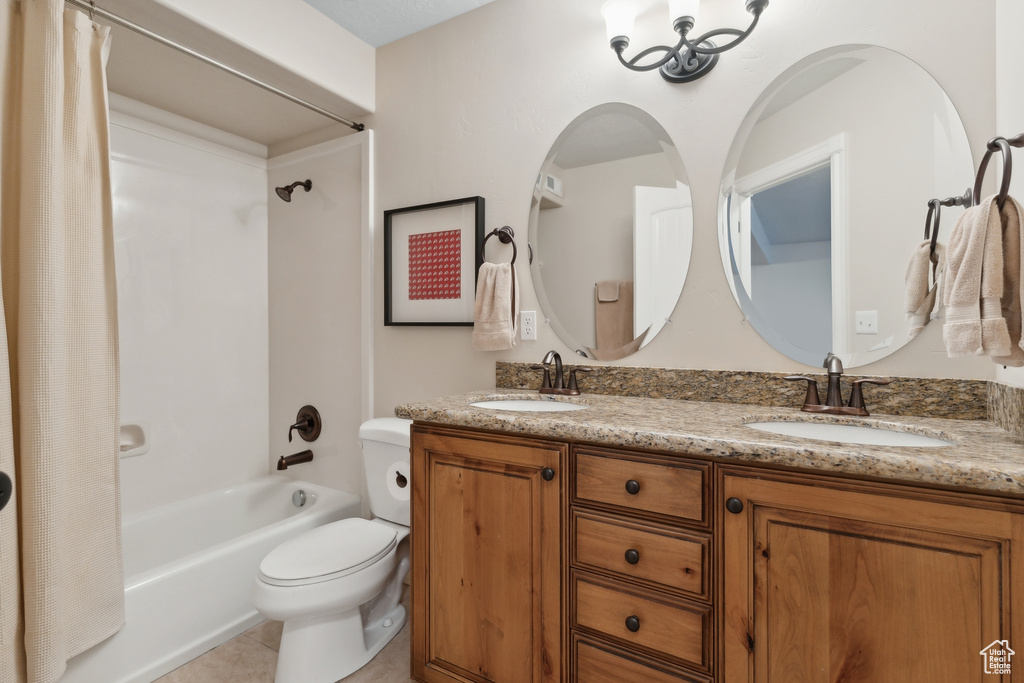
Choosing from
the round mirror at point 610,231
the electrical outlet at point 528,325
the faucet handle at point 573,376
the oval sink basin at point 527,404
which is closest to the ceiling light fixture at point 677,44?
the round mirror at point 610,231

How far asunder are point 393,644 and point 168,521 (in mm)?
1282

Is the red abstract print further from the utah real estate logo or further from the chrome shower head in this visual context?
the utah real estate logo

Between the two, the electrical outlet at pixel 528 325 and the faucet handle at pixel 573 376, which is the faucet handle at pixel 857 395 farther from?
the electrical outlet at pixel 528 325

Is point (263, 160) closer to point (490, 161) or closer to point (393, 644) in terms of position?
point (490, 161)

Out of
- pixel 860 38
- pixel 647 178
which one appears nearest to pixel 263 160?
pixel 647 178

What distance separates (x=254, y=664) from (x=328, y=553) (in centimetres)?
51

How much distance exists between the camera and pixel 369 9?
6.55 feet

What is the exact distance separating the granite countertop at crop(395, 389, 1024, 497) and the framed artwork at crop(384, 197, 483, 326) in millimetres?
671

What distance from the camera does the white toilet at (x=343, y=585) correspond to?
1.46 metres

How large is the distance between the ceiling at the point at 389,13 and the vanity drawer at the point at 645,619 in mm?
2183

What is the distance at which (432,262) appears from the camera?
2.12 metres

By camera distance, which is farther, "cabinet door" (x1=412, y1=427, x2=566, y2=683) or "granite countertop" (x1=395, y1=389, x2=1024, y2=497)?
"cabinet door" (x1=412, y1=427, x2=566, y2=683)

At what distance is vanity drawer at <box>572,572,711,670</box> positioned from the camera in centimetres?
102

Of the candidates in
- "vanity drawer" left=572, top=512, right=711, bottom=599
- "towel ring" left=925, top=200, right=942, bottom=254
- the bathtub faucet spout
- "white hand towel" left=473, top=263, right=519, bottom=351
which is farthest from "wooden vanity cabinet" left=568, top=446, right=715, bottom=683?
the bathtub faucet spout
